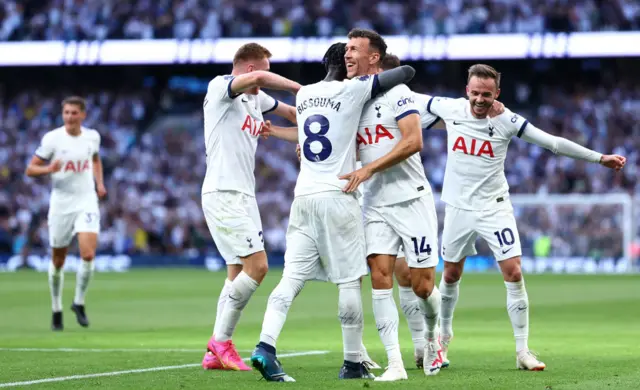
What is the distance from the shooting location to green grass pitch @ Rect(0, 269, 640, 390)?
8.13 meters

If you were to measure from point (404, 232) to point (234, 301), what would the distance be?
1540 millimetres

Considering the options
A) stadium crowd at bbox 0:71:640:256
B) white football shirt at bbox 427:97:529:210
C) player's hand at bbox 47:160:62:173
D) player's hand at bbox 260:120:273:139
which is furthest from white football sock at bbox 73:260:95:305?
stadium crowd at bbox 0:71:640:256

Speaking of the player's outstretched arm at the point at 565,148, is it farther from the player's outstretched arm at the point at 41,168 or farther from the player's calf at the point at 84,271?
the player's outstretched arm at the point at 41,168

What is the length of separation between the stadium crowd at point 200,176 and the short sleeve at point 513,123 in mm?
22823

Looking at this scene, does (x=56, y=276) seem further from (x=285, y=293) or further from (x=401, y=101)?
(x=401, y=101)

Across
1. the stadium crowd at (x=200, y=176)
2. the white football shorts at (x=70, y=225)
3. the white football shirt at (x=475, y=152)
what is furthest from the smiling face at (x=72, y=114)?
the stadium crowd at (x=200, y=176)

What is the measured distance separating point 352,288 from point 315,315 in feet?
26.9

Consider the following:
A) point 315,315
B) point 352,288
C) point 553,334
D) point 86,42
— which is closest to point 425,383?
point 352,288

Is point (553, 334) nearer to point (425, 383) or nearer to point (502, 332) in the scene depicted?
point (502, 332)

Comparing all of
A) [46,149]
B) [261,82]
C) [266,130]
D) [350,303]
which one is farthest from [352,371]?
[46,149]

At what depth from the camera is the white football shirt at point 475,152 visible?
9.29m

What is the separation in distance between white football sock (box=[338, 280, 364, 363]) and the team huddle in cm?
1

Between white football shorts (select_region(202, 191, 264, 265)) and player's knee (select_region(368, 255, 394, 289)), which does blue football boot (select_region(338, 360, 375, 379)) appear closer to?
player's knee (select_region(368, 255, 394, 289))

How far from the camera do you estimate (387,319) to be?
→ 27.0 ft
